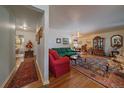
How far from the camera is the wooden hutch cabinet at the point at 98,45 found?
799cm

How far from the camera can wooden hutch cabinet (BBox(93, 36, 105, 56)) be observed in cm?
799

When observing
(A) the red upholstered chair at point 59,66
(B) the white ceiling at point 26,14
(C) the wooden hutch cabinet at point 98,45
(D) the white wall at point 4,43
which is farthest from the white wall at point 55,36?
(D) the white wall at point 4,43

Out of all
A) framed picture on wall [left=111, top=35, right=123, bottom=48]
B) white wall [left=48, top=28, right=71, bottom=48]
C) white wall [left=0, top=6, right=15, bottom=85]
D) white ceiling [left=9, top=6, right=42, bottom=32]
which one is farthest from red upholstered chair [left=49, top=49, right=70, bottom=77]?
→ framed picture on wall [left=111, top=35, right=123, bottom=48]

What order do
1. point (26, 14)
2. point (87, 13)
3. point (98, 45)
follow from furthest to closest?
point (98, 45), point (26, 14), point (87, 13)

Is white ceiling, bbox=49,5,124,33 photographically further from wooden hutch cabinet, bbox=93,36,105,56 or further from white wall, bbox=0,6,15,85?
wooden hutch cabinet, bbox=93,36,105,56

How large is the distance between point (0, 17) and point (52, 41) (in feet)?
14.8

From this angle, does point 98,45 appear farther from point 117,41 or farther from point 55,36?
point 55,36

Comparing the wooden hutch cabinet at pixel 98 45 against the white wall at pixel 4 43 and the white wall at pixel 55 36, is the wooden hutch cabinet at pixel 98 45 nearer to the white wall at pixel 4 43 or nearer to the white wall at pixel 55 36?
the white wall at pixel 55 36

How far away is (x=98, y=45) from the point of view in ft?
27.7

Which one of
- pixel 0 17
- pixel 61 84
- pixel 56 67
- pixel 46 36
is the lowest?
pixel 61 84

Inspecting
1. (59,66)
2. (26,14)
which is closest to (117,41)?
(59,66)
